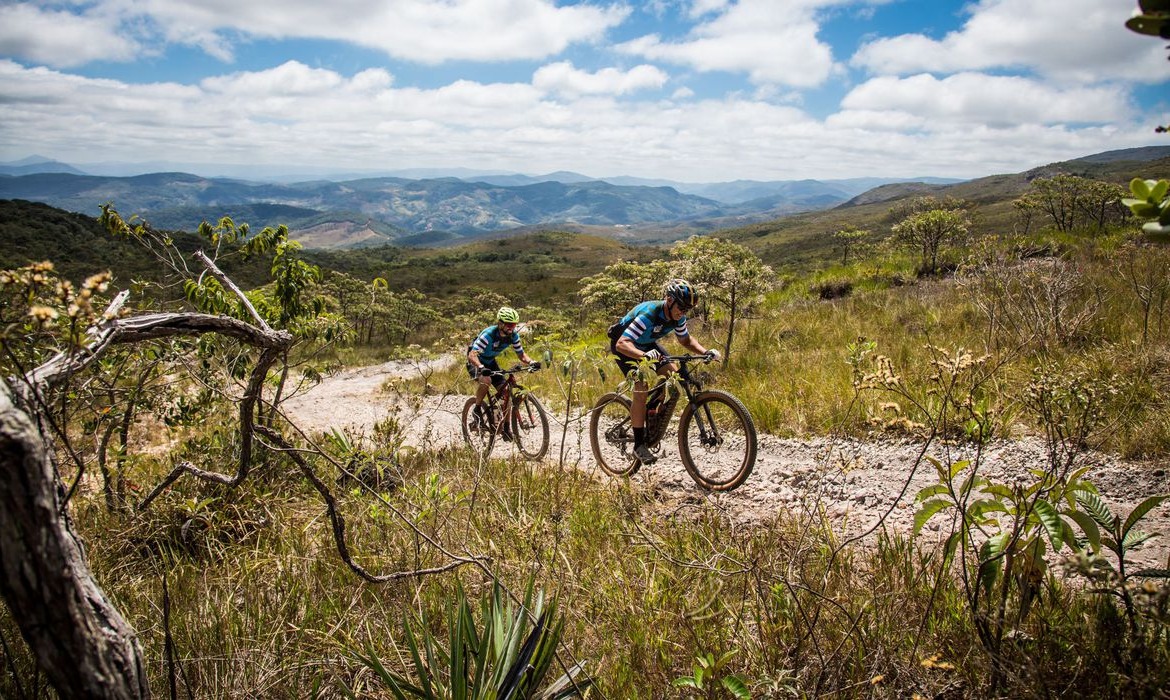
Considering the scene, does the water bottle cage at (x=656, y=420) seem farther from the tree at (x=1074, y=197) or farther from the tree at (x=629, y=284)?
the tree at (x=1074, y=197)

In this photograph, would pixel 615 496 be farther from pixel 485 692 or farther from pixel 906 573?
pixel 485 692

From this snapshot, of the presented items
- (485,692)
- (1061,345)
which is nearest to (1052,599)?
(485,692)

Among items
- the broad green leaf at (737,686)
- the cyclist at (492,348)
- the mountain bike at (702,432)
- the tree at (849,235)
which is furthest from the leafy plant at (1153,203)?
the tree at (849,235)

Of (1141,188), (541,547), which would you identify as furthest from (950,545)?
(541,547)

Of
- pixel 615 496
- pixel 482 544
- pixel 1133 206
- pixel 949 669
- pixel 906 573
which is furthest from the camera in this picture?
pixel 615 496

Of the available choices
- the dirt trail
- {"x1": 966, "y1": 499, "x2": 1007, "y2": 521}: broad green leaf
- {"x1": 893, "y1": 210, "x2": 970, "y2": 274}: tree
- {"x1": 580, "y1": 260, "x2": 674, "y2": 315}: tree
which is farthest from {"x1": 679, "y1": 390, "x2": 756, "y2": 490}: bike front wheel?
{"x1": 893, "y1": 210, "x2": 970, "y2": 274}: tree

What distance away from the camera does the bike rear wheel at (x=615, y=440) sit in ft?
22.6

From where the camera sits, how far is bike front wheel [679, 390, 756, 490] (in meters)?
5.82

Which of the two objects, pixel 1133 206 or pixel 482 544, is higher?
pixel 1133 206

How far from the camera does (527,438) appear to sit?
8.45 meters

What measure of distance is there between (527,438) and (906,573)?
6.03 meters

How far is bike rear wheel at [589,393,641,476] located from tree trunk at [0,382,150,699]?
17.4 feet

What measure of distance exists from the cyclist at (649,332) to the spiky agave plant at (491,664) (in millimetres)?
3631

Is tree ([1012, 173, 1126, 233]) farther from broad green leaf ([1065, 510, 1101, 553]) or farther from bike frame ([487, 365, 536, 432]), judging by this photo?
broad green leaf ([1065, 510, 1101, 553])
